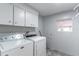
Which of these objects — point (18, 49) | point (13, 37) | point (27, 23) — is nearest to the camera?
point (18, 49)

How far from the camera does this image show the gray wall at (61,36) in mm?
2746

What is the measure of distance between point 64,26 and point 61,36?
0.54m

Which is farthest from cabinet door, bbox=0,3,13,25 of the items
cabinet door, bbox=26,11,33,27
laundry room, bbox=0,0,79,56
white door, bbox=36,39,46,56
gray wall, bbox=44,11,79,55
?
gray wall, bbox=44,11,79,55

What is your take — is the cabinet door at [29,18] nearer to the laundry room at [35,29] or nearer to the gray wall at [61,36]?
the laundry room at [35,29]

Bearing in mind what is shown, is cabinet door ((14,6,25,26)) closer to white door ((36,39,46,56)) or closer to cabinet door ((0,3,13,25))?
cabinet door ((0,3,13,25))

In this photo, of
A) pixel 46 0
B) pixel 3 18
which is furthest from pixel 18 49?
pixel 46 0

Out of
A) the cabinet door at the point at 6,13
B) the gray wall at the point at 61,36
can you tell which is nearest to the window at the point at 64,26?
the gray wall at the point at 61,36

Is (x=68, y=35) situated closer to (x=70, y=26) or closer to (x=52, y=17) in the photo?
(x=70, y=26)

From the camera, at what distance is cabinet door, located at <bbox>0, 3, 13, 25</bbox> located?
4.83ft

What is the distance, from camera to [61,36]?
3.27m

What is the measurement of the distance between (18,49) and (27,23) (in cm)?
111

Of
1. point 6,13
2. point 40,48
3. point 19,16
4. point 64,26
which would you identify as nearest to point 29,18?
point 19,16

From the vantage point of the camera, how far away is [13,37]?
191cm

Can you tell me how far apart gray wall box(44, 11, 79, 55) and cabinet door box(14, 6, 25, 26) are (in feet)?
6.76
